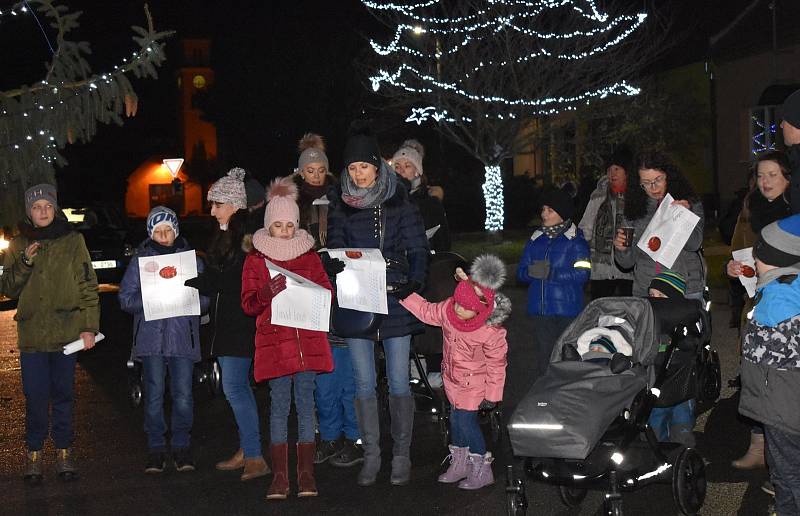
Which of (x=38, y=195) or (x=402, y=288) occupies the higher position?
(x=38, y=195)

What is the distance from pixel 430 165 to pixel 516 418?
31.9 m

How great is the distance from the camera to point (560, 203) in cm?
805

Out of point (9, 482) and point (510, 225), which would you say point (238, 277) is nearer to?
point (9, 482)

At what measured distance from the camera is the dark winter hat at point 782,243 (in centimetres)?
539

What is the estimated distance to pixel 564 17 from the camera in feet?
92.2

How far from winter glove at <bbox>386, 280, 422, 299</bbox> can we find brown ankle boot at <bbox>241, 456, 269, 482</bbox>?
160cm

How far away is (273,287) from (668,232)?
2830mm

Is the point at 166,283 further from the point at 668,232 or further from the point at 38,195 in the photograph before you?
the point at 668,232

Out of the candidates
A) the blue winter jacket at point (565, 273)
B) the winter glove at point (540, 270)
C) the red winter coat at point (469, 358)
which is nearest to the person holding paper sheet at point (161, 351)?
the red winter coat at point (469, 358)

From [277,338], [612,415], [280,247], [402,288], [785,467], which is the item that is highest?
[280,247]

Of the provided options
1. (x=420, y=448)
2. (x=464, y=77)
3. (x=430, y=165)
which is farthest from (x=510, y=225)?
(x=420, y=448)

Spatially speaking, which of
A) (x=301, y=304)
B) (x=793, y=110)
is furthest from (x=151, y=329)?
(x=793, y=110)

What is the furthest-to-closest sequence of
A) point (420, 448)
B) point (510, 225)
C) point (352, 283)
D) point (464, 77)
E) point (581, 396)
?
point (510, 225), point (464, 77), point (420, 448), point (352, 283), point (581, 396)

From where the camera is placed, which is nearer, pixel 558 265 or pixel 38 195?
pixel 38 195
